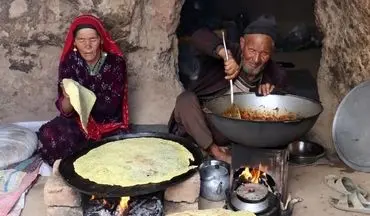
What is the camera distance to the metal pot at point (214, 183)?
3758 mm

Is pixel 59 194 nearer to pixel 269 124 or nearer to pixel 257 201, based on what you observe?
pixel 257 201

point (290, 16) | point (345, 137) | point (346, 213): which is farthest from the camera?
point (290, 16)

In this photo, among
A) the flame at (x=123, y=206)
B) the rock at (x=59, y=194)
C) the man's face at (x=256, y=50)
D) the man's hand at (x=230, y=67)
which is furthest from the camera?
the man's face at (x=256, y=50)

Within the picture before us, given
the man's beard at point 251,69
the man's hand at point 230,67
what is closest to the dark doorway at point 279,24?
the man's beard at point 251,69

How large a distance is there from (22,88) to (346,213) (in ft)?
8.87

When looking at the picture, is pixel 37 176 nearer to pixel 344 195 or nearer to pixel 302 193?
pixel 302 193

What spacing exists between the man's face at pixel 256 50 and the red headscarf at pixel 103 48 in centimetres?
99

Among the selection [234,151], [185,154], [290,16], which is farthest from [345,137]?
[290,16]

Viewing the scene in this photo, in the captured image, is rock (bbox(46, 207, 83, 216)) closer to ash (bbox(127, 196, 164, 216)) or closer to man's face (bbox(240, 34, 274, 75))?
ash (bbox(127, 196, 164, 216))

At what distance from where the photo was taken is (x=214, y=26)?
6988 millimetres

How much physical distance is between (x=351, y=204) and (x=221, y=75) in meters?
1.28

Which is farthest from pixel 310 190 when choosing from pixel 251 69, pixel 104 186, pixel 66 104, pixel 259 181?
pixel 66 104

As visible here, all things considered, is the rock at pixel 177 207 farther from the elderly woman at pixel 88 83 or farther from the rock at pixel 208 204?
the elderly woman at pixel 88 83

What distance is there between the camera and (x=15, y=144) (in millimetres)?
4219
